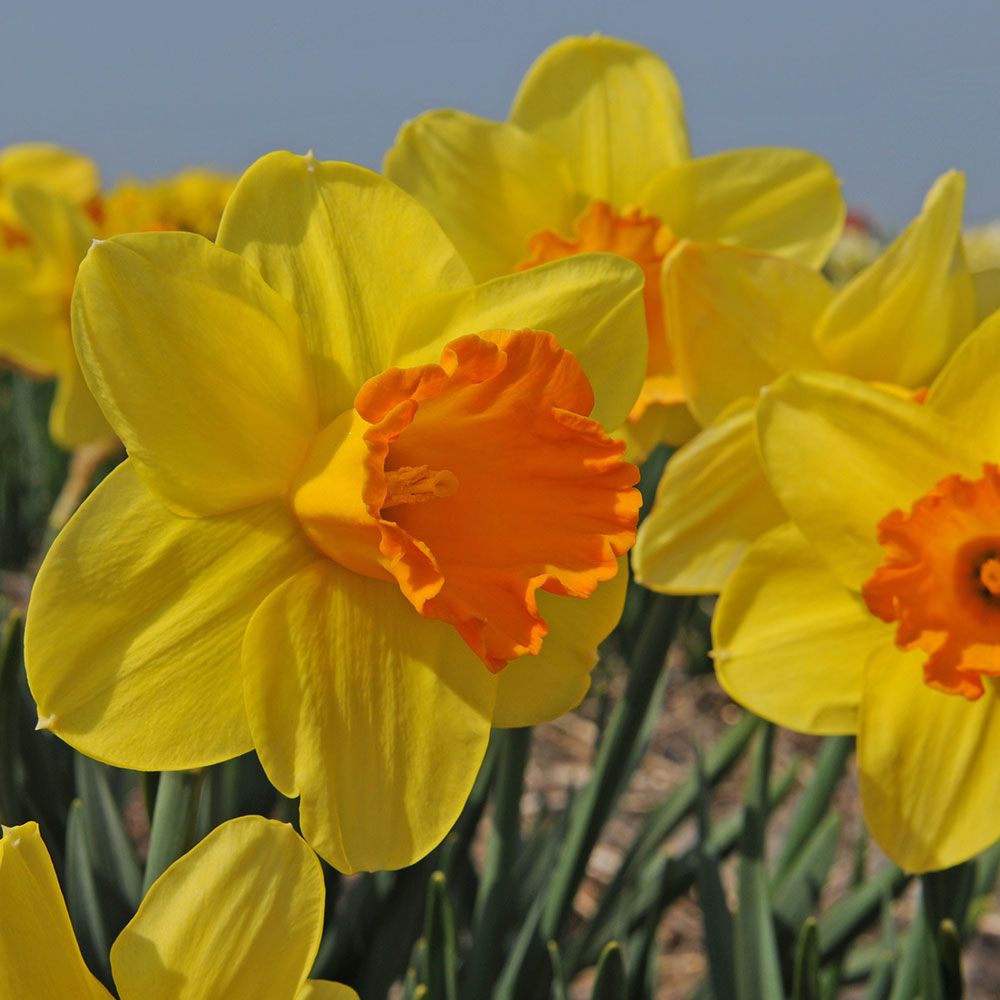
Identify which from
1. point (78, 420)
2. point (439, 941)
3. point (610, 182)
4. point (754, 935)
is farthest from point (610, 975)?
point (78, 420)

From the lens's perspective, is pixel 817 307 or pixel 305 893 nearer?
pixel 305 893

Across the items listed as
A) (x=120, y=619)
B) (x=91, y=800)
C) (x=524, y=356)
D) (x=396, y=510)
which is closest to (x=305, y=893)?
(x=120, y=619)

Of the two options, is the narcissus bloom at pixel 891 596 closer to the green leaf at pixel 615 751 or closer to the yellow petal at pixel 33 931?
the green leaf at pixel 615 751

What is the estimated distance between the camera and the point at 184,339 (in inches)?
40.6

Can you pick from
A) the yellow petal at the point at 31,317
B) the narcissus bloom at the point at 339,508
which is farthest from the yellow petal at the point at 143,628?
the yellow petal at the point at 31,317

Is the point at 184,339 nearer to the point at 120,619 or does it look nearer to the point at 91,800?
the point at 120,619

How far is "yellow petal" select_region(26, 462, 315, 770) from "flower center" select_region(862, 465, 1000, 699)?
2.44 feet

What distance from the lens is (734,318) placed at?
61.9 inches

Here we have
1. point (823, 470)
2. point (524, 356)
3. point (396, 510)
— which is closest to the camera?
point (524, 356)

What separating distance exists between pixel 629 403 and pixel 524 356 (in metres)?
0.20

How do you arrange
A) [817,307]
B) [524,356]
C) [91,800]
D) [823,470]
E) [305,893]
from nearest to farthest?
[305,893], [524,356], [823,470], [817,307], [91,800]

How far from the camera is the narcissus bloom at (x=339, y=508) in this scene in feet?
3.27

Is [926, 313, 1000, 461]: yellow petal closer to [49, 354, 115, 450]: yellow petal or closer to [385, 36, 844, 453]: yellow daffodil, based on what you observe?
[385, 36, 844, 453]: yellow daffodil

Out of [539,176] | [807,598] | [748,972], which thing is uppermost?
[539,176]
